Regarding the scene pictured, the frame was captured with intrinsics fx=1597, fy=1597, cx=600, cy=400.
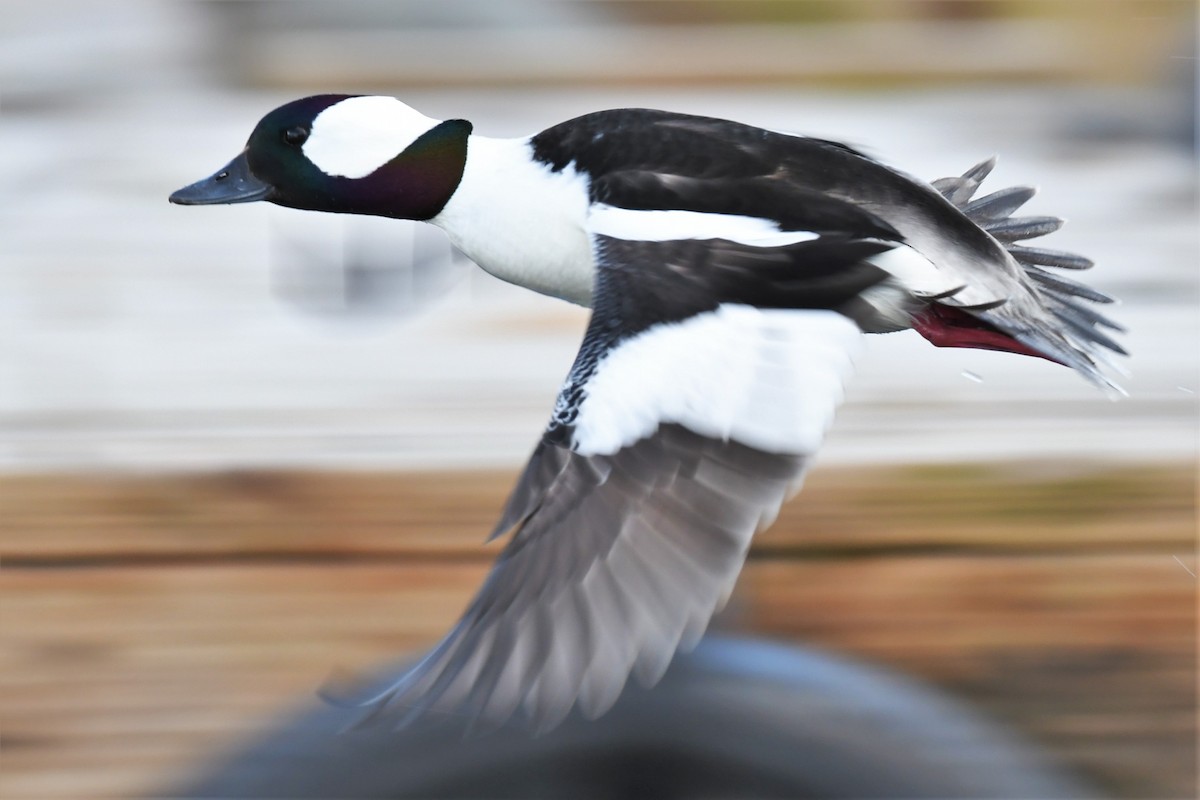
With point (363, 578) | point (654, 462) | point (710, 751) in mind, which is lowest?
point (710, 751)

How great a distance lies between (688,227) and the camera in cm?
76

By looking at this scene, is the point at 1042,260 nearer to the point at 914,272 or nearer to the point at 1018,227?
the point at 1018,227

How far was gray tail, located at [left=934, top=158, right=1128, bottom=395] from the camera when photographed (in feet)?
2.97

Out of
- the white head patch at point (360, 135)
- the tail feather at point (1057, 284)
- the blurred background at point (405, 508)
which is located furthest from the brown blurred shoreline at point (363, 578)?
the white head patch at point (360, 135)

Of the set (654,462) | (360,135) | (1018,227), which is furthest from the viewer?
(1018,227)

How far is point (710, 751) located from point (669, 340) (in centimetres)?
49

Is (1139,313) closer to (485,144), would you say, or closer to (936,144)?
(936,144)

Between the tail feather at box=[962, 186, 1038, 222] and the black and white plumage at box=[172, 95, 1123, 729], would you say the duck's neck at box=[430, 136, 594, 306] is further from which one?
the tail feather at box=[962, 186, 1038, 222]

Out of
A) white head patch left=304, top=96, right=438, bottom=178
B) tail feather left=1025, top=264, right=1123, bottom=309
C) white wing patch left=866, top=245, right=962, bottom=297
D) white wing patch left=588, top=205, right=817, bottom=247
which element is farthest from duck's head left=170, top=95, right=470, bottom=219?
Answer: tail feather left=1025, top=264, right=1123, bottom=309

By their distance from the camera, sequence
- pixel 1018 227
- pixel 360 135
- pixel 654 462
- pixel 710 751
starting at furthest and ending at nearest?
pixel 710 751
pixel 1018 227
pixel 360 135
pixel 654 462

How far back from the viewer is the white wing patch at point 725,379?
701 mm

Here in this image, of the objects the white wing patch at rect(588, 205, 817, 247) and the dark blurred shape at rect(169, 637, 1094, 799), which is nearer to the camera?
the white wing patch at rect(588, 205, 817, 247)

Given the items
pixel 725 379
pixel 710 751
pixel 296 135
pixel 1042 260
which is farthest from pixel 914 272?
pixel 710 751

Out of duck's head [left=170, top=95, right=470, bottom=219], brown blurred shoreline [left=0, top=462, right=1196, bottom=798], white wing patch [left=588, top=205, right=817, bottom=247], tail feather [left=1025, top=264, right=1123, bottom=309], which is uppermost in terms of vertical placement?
duck's head [left=170, top=95, right=470, bottom=219]
